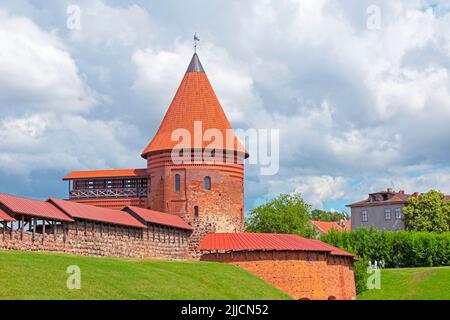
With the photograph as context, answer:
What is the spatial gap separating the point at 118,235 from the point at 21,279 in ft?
46.1

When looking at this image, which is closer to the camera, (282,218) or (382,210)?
(282,218)

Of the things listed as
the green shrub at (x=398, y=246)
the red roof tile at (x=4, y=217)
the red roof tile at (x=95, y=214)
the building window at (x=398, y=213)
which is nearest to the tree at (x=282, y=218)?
the green shrub at (x=398, y=246)

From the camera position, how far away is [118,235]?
39.0m

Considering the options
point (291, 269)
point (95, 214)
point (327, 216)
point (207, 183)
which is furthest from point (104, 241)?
point (327, 216)

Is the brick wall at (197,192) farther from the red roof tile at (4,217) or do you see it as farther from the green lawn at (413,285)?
the red roof tile at (4,217)

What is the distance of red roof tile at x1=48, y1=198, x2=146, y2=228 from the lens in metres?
36.0

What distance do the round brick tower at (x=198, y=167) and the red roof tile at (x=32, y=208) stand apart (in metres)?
13.3

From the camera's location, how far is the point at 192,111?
49.6 meters

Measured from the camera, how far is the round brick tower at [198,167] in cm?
4778

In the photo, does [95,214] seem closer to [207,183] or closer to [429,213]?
[207,183]

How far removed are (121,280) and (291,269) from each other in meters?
15.2
